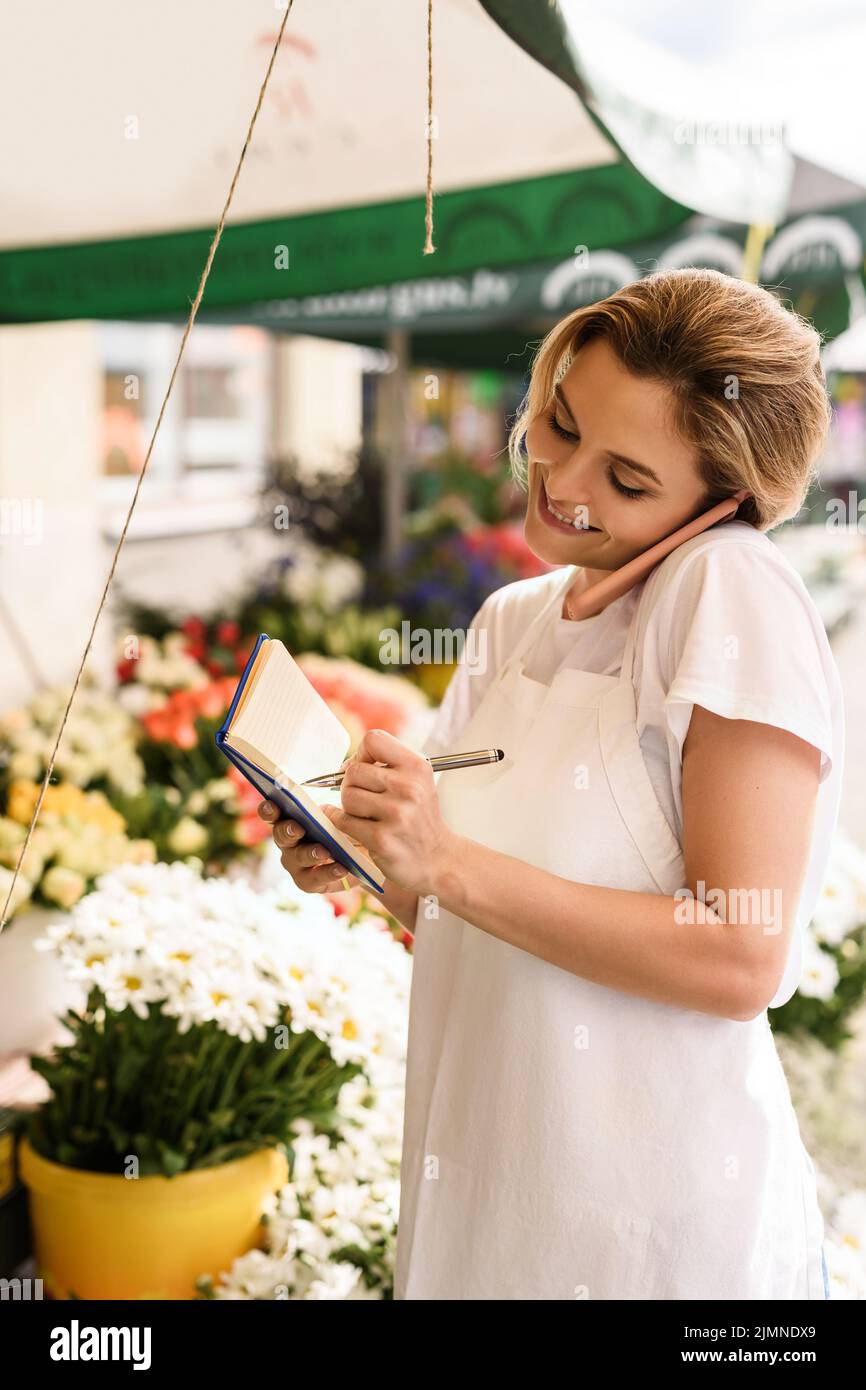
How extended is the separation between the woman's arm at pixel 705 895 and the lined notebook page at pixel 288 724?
0.60 feet

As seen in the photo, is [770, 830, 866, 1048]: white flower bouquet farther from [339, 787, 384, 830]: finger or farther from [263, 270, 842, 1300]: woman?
[339, 787, 384, 830]: finger

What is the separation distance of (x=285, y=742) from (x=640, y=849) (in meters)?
0.35

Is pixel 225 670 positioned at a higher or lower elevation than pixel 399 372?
lower

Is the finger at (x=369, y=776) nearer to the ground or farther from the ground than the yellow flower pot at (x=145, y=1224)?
farther from the ground

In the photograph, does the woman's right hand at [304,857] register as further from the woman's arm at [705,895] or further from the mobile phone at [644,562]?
the mobile phone at [644,562]

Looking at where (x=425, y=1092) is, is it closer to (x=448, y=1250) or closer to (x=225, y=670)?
(x=448, y=1250)

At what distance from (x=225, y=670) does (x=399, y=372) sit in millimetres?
2243

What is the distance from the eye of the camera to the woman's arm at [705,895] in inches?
41.6

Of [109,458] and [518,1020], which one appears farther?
[109,458]

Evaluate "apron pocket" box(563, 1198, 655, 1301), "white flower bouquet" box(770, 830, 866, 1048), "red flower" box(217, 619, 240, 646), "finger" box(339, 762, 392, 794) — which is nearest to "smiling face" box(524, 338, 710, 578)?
"finger" box(339, 762, 392, 794)

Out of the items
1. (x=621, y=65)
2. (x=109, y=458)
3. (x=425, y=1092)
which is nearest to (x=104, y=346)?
(x=109, y=458)

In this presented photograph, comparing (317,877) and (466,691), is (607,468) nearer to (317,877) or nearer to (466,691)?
(466,691)

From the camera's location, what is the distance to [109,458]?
945cm

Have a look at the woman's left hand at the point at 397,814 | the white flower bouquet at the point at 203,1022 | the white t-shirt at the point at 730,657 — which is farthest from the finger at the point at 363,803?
the white flower bouquet at the point at 203,1022
